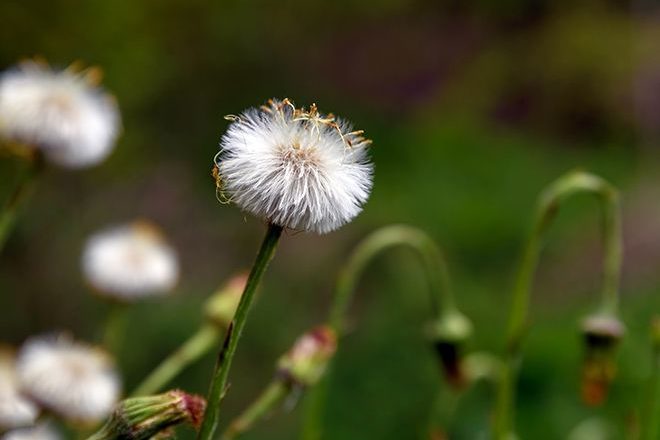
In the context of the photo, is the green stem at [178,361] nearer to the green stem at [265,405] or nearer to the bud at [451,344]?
the green stem at [265,405]

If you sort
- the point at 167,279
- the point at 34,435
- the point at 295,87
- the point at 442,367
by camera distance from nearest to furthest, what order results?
1. the point at 34,435
2. the point at 442,367
3. the point at 167,279
4. the point at 295,87

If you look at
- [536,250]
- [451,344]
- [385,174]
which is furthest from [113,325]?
[385,174]

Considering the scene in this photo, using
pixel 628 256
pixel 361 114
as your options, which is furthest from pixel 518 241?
pixel 361 114

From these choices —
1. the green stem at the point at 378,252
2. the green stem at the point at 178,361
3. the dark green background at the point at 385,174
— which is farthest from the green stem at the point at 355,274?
the dark green background at the point at 385,174

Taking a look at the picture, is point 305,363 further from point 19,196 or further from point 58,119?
point 58,119

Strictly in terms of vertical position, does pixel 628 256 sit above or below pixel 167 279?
above

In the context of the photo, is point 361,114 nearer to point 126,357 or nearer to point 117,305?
point 126,357
